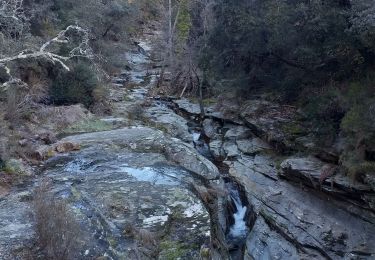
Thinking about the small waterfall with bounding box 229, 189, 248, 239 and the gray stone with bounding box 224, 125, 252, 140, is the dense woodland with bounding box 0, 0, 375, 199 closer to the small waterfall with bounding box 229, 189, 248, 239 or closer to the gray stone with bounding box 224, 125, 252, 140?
the gray stone with bounding box 224, 125, 252, 140

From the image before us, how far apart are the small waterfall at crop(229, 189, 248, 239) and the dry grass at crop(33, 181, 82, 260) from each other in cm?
446

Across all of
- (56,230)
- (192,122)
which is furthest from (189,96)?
(56,230)

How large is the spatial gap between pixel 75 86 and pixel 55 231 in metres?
11.8

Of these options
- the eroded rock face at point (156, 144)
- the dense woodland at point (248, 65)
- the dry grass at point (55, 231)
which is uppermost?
the dense woodland at point (248, 65)

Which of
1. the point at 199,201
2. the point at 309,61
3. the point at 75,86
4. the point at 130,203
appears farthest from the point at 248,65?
the point at 130,203

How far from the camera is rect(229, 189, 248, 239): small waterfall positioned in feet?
33.0

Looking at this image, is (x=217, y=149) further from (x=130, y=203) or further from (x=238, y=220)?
(x=130, y=203)

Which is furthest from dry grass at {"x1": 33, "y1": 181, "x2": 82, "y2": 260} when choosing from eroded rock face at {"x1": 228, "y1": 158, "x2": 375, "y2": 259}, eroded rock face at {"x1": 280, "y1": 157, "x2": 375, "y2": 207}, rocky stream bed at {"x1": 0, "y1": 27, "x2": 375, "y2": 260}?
eroded rock face at {"x1": 280, "y1": 157, "x2": 375, "y2": 207}

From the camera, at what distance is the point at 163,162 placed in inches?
451

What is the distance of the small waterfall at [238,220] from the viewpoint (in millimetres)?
10060

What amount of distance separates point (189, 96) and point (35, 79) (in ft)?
27.1

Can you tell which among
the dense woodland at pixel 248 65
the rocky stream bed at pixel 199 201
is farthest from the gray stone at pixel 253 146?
the dense woodland at pixel 248 65

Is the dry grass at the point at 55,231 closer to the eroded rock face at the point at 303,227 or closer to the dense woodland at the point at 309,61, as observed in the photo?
the eroded rock face at the point at 303,227

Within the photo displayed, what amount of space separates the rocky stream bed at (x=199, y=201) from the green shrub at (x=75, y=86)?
3.92m
